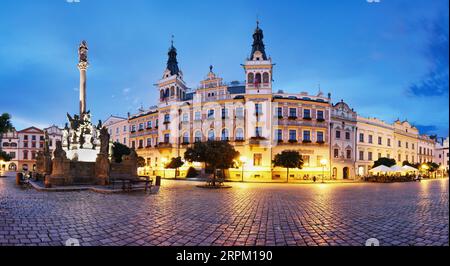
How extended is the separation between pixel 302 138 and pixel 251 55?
14.6 m

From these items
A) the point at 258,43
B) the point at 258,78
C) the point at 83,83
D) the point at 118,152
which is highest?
the point at 258,43

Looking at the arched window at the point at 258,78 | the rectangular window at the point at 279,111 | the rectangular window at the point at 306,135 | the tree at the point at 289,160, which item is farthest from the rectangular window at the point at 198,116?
the rectangular window at the point at 306,135

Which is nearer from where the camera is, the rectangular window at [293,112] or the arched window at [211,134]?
the rectangular window at [293,112]

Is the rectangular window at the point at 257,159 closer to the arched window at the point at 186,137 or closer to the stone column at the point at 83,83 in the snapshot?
the arched window at the point at 186,137

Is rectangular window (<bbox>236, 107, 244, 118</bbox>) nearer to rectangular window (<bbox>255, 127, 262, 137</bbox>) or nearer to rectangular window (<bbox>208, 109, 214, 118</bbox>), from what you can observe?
rectangular window (<bbox>255, 127, 262, 137</bbox>)

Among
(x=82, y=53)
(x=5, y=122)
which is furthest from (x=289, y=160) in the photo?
(x=5, y=122)

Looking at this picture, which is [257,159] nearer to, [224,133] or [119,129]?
[224,133]

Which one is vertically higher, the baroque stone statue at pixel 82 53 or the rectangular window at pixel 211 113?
the baroque stone statue at pixel 82 53

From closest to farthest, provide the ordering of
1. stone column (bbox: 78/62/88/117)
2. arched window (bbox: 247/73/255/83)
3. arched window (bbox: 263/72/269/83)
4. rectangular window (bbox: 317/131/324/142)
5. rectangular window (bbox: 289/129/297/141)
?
stone column (bbox: 78/62/88/117), arched window (bbox: 263/72/269/83), rectangular window (bbox: 289/129/297/141), arched window (bbox: 247/73/255/83), rectangular window (bbox: 317/131/324/142)

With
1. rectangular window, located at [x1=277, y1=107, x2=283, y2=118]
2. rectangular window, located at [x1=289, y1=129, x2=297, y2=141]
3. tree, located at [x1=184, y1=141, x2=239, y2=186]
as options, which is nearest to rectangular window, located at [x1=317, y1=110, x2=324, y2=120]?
rectangular window, located at [x1=289, y1=129, x2=297, y2=141]

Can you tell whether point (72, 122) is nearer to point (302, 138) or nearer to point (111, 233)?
point (111, 233)

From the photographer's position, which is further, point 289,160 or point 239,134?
point 239,134

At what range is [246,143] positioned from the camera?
111 feet
